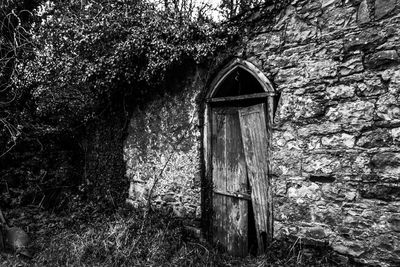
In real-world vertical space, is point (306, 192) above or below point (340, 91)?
below

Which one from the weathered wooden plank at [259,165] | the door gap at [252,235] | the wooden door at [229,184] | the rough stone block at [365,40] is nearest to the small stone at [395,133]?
the rough stone block at [365,40]

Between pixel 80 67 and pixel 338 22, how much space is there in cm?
434

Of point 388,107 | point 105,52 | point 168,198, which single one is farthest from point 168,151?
point 388,107

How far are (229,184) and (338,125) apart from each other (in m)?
1.91

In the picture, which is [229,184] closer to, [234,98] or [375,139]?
[234,98]

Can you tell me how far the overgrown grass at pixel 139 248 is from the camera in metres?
3.67

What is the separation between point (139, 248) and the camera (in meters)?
4.45

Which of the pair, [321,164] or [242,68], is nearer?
[321,164]

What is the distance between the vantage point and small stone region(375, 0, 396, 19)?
10.1 ft

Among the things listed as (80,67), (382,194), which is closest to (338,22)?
(382,194)

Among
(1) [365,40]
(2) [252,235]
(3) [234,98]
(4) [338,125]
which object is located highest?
(1) [365,40]

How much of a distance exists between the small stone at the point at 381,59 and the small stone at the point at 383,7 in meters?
0.40

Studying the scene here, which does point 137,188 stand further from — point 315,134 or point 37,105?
point 315,134

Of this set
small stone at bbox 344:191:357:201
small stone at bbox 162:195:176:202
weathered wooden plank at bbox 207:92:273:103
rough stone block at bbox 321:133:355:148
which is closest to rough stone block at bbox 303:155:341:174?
rough stone block at bbox 321:133:355:148
